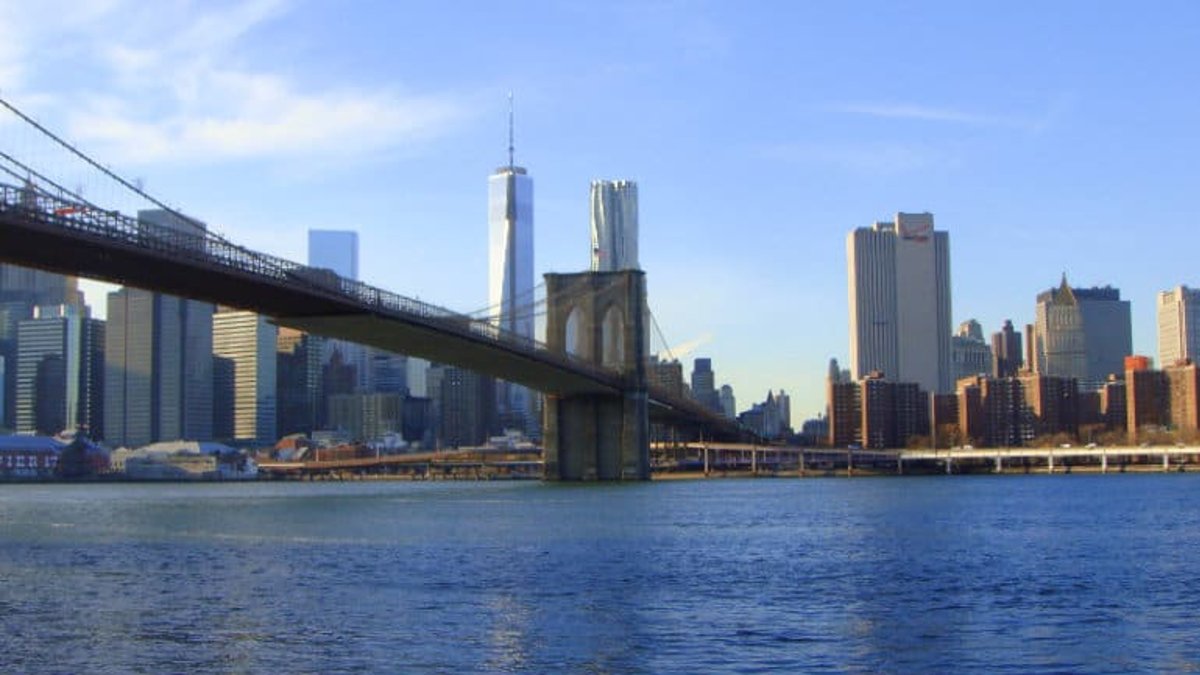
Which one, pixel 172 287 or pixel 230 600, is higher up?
pixel 172 287

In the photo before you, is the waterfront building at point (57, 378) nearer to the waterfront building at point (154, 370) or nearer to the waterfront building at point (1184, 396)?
the waterfront building at point (154, 370)

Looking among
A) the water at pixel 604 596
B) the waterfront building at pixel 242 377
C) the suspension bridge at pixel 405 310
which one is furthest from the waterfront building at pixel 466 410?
the water at pixel 604 596

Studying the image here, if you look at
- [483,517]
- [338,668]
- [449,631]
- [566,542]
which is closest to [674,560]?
[566,542]

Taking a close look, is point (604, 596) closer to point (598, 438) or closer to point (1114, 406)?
point (598, 438)

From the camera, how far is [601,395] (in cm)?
8406

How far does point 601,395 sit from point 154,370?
347 feet

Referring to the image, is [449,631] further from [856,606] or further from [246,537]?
[246,537]

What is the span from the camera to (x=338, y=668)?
17500mm

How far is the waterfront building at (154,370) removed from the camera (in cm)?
17775

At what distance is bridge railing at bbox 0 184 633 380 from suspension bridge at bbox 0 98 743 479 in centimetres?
6

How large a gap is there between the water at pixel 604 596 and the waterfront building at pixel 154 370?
13736 centimetres

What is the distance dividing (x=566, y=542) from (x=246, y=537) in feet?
24.8

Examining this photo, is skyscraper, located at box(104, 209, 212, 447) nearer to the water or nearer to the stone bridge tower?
the stone bridge tower

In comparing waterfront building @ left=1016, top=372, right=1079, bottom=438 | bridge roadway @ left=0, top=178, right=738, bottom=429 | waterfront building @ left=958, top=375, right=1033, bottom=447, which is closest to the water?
bridge roadway @ left=0, top=178, right=738, bottom=429
